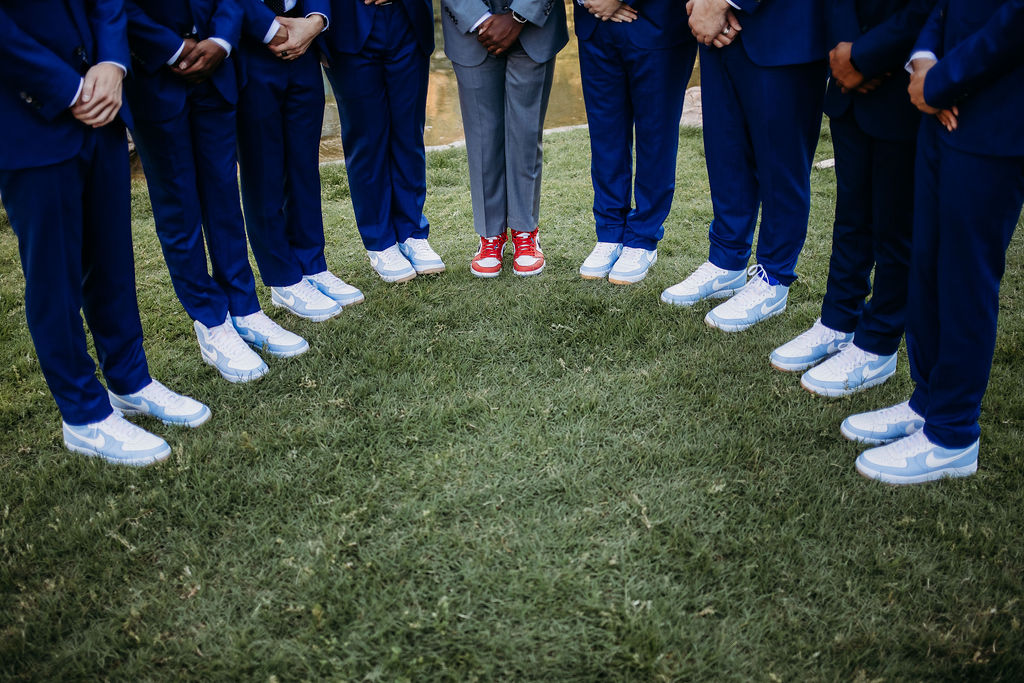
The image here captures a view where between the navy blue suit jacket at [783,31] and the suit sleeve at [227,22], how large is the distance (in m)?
2.03

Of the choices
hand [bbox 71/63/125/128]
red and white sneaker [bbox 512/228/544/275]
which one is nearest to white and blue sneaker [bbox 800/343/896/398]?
red and white sneaker [bbox 512/228/544/275]

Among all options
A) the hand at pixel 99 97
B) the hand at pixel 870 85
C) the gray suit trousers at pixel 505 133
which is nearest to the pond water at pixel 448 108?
the gray suit trousers at pixel 505 133

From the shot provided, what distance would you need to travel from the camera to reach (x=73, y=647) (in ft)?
6.54

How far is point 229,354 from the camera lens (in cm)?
322

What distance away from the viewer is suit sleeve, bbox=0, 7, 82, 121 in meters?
2.15

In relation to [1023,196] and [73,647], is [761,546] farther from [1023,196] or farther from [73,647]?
[73,647]

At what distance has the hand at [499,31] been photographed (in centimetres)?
361

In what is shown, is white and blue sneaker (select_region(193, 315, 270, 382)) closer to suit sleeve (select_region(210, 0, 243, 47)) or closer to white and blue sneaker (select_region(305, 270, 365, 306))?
white and blue sneaker (select_region(305, 270, 365, 306))

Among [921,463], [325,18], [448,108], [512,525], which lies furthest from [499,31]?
[448,108]

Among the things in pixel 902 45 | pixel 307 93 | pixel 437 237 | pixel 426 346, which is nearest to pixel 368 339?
pixel 426 346

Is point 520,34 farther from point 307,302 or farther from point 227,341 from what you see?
point 227,341

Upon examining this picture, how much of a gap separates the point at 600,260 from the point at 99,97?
2489 millimetres

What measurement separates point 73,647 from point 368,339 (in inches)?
69.8

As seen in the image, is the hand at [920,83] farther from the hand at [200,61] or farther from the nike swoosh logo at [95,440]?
the nike swoosh logo at [95,440]
